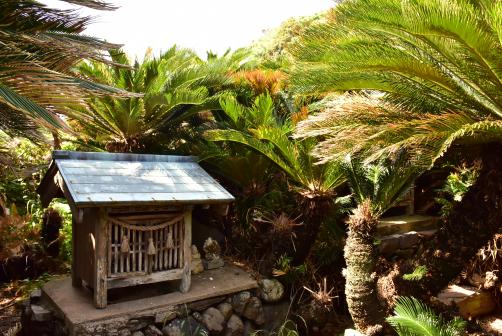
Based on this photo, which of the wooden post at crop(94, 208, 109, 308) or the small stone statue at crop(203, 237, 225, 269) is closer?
the wooden post at crop(94, 208, 109, 308)

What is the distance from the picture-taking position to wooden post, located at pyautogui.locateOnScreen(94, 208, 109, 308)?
17.1 ft

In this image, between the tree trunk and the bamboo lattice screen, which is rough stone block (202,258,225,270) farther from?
the tree trunk

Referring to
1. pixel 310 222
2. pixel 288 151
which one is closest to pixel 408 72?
pixel 288 151

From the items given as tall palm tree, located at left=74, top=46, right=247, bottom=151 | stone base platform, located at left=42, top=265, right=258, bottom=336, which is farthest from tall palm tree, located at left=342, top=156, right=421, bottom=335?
tall palm tree, located at left=74, top=46, right=247, bottom=151

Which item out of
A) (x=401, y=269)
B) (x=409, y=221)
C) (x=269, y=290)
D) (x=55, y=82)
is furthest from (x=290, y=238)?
(x=55, y=82)

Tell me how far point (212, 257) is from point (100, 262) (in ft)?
6.96

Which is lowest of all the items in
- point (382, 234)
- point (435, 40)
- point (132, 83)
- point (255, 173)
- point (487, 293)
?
point (487, 293)

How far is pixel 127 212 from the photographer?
550cm

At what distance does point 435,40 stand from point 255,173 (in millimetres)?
3865

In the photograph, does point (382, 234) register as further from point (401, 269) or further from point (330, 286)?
point (401, 269)

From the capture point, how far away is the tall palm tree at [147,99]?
720cm

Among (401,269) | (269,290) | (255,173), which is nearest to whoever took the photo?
(401,269)

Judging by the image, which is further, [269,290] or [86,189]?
[269,290]

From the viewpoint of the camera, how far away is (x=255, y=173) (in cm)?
740
